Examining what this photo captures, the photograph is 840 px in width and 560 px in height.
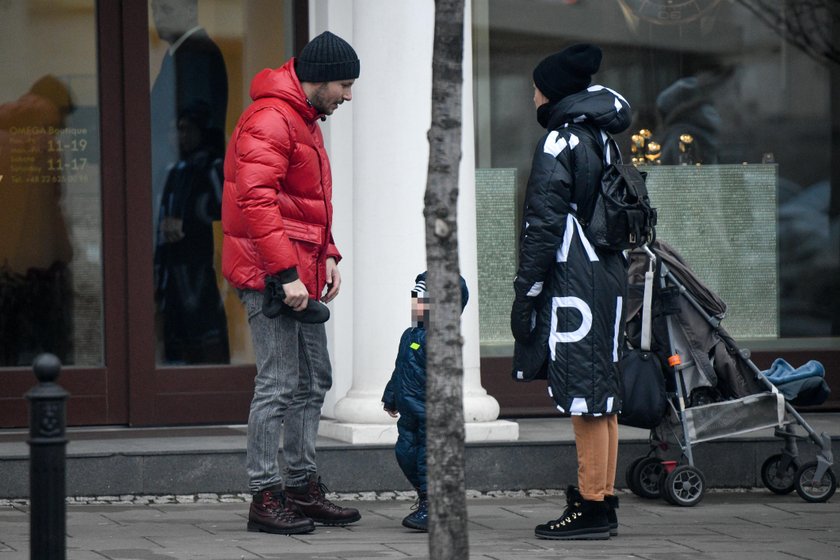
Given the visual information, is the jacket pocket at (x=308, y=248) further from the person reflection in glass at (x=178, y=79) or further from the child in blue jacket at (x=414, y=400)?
the person reflection in glass at (x=178, y=79)

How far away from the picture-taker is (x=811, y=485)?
7.83 meters

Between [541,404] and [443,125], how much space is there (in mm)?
4971

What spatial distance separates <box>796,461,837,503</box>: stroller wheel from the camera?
779 cm

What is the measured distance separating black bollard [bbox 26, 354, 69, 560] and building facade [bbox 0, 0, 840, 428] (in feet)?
11.9

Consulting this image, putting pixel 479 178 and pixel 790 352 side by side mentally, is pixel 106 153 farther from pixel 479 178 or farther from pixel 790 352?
pixel 790 352

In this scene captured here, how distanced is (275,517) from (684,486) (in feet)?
7.05

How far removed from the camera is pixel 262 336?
6746mm

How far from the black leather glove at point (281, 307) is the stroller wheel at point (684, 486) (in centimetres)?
206

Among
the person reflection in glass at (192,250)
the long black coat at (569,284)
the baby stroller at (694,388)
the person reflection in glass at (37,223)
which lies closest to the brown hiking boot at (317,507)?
the long black coat at (569,284)

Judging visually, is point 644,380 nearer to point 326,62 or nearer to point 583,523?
point 583,523

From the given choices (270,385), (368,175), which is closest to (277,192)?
(270,385)

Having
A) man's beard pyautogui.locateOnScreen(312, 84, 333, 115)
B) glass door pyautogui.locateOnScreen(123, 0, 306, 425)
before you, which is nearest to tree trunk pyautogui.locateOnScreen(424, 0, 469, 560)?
man's beard pyautogui.locateOnScreen(312, 84, 333, 115)

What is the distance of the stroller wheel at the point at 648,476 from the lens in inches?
308

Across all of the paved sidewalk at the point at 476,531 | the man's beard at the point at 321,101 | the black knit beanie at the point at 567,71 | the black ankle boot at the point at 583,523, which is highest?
the black knit beanie at the point at 567,71
